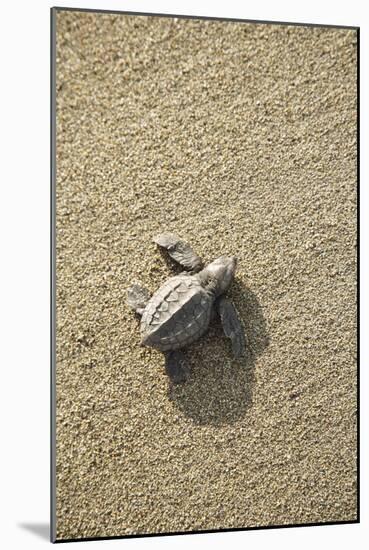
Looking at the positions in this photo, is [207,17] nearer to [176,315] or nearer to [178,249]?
[178,249]

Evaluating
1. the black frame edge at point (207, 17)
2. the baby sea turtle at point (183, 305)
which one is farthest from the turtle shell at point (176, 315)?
the black frame edge at point (207, 17)

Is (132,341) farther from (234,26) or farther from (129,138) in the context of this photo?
(234,26)

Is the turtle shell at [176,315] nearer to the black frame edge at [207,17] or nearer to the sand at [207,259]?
the sand at [207,259]

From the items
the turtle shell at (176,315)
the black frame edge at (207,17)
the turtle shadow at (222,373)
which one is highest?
the black frame edge at (207,17)

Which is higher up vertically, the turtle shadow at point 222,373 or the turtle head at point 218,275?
the turtle head at point 218,275

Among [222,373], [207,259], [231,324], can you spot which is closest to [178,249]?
[207,259]

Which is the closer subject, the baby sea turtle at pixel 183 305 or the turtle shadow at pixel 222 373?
the baby sea turtle at pixel 183 305

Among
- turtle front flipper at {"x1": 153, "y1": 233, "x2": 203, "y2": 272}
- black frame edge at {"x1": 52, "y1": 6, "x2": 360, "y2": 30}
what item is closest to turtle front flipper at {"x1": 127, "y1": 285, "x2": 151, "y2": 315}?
turtle front flipper at {"x1": 153, "y1": 233, "x2": 203, "y2": 272}
